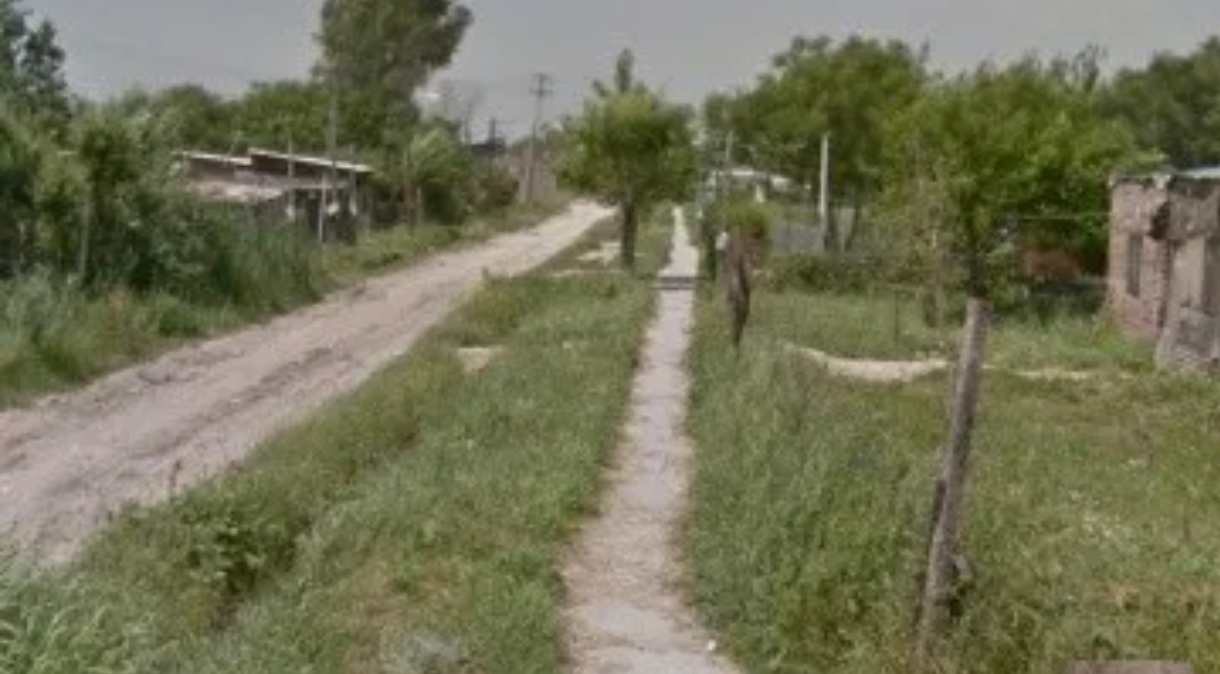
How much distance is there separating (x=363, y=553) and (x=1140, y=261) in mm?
19395

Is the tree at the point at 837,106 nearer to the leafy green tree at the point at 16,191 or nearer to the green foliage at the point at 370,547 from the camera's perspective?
the leafy green tree at the point at 16,191

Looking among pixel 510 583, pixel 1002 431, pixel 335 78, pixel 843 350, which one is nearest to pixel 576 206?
pixel 335 78

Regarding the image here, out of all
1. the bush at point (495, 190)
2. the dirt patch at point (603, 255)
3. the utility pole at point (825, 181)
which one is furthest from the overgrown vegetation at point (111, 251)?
the bush at point (495, 190)

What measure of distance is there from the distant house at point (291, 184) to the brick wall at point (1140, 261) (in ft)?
55.0

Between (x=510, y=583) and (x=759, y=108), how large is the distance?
40.5 meters

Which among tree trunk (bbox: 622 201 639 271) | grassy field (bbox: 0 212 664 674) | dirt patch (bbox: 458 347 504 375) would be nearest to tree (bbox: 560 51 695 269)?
tree trunk (bbox: 622 201 639 271)

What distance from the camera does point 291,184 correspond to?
4506cm

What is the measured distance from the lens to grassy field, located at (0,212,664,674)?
725 cm

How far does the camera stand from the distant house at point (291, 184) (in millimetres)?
39188

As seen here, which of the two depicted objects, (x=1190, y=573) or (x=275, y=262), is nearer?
(x=1190, y=573)

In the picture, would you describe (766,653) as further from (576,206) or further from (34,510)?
(576,206)

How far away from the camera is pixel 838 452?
9.91 m

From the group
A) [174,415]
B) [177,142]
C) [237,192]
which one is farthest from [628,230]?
[174,415]

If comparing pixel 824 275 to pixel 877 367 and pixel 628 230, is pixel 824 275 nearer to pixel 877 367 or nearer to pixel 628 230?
pixel 628 230
